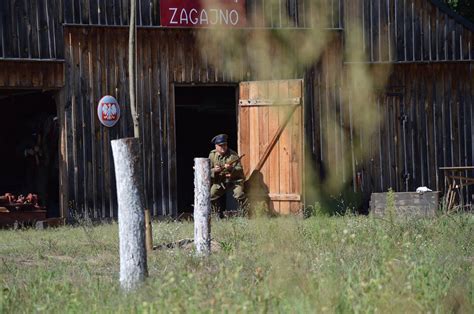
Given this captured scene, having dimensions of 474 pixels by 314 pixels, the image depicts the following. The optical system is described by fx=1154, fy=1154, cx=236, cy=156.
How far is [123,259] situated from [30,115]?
480 inches

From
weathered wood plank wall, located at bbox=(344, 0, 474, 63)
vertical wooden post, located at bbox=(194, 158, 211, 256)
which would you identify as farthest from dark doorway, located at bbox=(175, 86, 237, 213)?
vertical wooden post, located at bbox=(194, 158, 211, 256)

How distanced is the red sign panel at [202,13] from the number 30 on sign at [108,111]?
61.6 inches

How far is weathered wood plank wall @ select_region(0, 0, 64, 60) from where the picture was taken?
17.5m

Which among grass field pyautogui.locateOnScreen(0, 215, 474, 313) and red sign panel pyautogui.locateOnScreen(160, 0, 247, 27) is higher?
red sign panel pyautogui.locateOnScreen(160, 0, 247, 27)

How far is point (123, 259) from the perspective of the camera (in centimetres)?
1044

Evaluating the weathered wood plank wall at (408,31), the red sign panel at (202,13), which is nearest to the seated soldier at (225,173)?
the red sign panel at (202,13)

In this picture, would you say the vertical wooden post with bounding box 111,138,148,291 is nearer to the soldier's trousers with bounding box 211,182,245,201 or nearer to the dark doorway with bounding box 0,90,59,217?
the soldier's trousers with bounding box 211,182,245,201

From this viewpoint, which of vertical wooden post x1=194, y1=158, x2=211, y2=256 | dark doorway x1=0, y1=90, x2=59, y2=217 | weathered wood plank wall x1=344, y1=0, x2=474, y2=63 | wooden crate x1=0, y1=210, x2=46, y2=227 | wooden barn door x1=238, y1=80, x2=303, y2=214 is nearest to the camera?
vertical wooden post x1=194, y1=158, x2=211, y2=256

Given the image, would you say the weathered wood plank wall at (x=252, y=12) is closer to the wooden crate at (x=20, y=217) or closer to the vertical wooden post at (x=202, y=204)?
the wooden crate at (x=20, y=217)

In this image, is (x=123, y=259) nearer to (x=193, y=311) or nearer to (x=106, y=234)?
(x=193, y=311)

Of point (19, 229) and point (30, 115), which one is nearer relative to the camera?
point (19, 229)

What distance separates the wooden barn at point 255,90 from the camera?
59.6ft

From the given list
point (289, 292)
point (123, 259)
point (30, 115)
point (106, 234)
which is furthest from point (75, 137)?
point (289, 292)

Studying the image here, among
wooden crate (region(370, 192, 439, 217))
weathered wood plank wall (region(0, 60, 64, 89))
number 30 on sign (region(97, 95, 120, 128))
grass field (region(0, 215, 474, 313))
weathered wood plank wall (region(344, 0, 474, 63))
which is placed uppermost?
weathered wood plank wall (region(344, 0, 474, 63))
